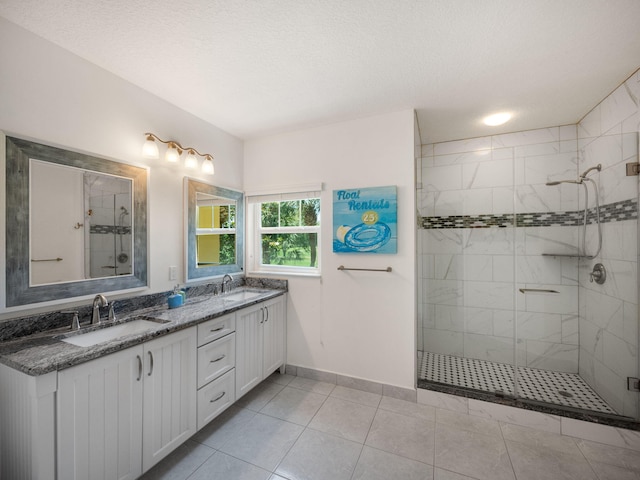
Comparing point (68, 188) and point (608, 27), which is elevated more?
point (608, 27)

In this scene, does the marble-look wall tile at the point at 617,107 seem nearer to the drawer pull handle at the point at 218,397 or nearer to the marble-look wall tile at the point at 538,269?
the marble-look wall tile at the point at 538,269

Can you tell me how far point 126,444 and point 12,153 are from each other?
1616 millimetres

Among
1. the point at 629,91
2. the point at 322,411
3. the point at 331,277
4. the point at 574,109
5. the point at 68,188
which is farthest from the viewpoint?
the point at 331,277

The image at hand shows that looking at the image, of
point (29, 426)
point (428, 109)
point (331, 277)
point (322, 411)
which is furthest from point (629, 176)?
point (29, 426)

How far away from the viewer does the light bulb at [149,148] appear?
1938mm

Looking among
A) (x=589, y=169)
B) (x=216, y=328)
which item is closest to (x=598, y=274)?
(x=589, y=169)

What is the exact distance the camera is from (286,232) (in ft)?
9.47

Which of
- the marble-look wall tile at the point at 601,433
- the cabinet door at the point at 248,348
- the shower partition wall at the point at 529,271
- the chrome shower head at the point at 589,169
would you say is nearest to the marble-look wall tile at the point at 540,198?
the shower partition wall at the point at 529,271

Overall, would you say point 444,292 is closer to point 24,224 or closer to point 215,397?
point 215,397

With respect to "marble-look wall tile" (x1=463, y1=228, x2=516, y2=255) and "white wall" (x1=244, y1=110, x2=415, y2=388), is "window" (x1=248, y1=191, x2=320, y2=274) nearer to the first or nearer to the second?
"white wall" (x1=244, y1=110, x2=415, y2=388)

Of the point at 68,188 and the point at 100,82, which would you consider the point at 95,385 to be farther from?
the point at 100,82

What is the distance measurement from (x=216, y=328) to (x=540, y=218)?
10.0ft

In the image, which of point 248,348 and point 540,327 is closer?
point 248,348

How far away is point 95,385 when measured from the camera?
48.7 inches
